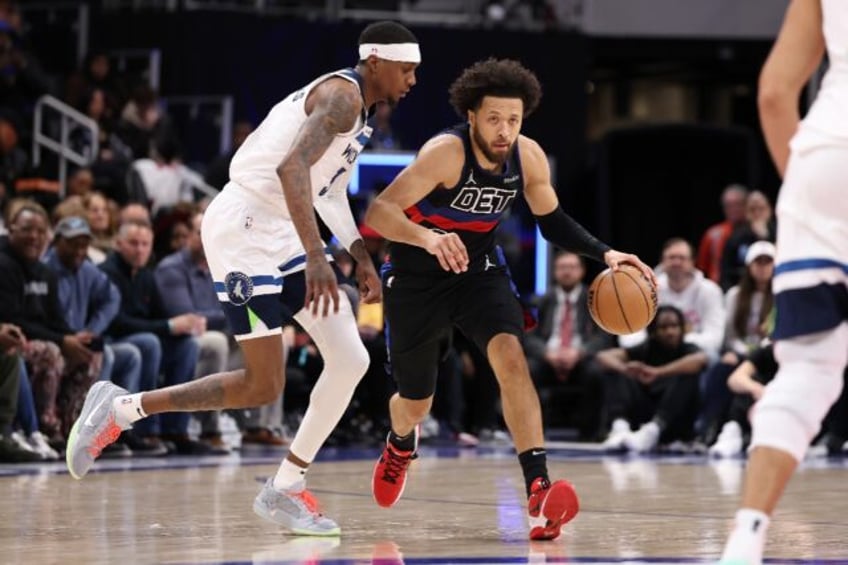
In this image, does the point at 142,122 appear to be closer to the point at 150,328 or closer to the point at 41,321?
the point at 150,328

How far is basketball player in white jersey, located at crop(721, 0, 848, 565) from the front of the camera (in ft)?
12.6

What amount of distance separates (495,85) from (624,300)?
97 cm

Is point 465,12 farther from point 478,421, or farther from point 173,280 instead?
point 173,280

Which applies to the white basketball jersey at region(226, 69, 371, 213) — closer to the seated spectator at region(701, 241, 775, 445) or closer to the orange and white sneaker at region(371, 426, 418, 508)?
the orange and white sneaker at region(371, 426, 418, 508)

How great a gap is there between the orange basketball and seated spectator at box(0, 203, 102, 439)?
181 inches

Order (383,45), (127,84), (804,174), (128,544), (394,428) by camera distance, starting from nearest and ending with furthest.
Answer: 1. (804,174)
2. (128,544)
3. (383,45)
4. (394,428)
5. (127,84)

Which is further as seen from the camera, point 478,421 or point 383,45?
point 478,421

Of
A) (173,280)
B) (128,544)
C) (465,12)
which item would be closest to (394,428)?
(128,544)

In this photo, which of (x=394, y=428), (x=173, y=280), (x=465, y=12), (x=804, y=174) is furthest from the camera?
(x=465, y=12)

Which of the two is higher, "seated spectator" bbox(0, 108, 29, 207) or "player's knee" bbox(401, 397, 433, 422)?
"player's knee" bbox(401, 397, 433, 422)

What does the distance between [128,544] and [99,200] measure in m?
6.24

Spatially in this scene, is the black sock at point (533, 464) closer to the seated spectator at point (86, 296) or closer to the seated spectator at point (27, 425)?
the seated spectator at point (27, 425)

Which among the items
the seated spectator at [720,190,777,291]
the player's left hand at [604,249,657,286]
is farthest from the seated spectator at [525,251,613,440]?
the player's left hand at [604,249,657,286]

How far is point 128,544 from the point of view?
573cm
